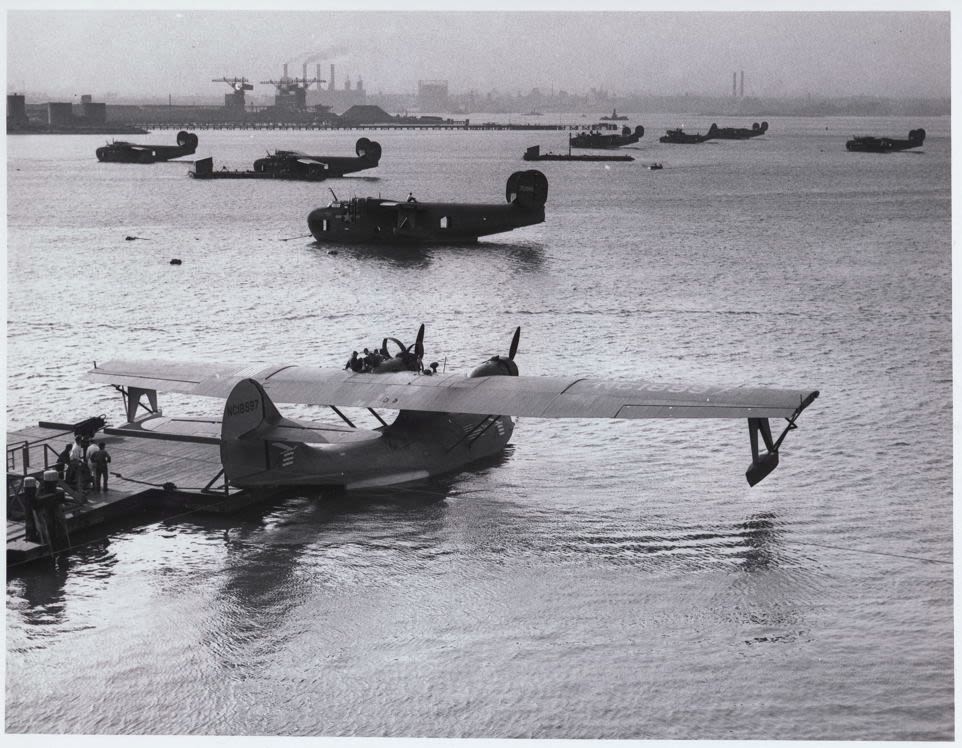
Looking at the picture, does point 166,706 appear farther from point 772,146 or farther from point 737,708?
point 772,146

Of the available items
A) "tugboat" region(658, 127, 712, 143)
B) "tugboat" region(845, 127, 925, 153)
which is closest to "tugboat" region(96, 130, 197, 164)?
"tugboat" region(658, 127, 712, 143)

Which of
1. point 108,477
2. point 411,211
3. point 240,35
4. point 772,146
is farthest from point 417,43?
point 772,146

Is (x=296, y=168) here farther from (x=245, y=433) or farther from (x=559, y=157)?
(x=245, y=433)

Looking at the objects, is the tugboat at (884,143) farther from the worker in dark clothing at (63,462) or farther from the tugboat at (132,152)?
the tugboat at (132,152)

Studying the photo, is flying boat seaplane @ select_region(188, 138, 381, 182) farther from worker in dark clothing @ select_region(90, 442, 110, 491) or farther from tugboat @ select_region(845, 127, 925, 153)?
worker in dark clothing @ select_region(90, 442, 110, 491)

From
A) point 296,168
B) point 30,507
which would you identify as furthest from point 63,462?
point 296,168

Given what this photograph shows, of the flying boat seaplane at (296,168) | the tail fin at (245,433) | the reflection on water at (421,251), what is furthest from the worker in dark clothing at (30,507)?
the flying boat seaplane at (296,168)
